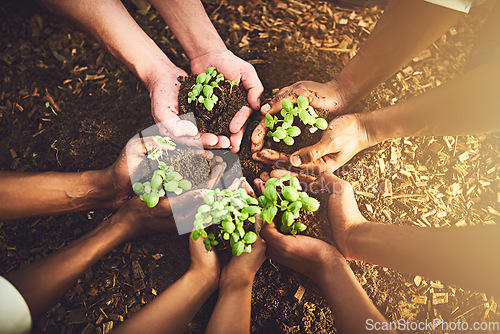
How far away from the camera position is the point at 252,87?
2301 millimetres

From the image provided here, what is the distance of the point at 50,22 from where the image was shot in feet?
9.44

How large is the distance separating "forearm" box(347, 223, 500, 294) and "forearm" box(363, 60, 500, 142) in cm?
75

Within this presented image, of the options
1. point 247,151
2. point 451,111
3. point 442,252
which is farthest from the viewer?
point 247,151

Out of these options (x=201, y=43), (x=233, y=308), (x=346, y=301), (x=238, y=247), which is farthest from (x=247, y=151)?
(x=346, y=301)

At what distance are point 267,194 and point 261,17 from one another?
219cm

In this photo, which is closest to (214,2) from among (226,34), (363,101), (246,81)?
(226,34)

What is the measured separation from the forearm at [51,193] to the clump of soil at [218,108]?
32.8 inches

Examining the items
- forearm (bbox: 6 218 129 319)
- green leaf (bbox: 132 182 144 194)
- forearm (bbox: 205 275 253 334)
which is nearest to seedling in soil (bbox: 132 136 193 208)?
green leaf (bbox: 132 182 144 194)

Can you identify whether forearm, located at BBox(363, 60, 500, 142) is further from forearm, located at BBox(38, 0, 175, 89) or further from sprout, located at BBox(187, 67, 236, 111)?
forearm, located at BBox(38, 0, 175, 89)

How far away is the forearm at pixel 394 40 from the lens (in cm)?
187

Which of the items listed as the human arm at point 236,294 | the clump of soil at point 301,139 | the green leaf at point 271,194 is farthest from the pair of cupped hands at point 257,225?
the green leaf at point 271,194

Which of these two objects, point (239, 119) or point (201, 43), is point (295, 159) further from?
point (201, 43)

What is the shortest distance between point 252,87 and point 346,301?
1.72 m

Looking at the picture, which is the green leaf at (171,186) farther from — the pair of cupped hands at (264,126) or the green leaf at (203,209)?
the pair of cupped hands at (264,126)
